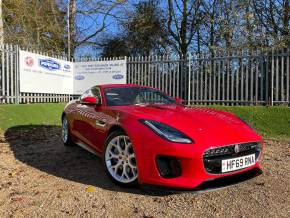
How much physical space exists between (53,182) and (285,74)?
27.2 feet

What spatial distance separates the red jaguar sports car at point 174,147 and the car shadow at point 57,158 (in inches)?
12.2

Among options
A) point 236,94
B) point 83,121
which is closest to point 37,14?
point 236,94

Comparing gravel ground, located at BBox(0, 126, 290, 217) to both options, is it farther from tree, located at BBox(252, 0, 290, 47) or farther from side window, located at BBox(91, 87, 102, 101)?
tree, located at BBox(252, 0, 290, 47)

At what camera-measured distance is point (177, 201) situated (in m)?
3.62

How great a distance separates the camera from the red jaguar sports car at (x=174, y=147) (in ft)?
11.2

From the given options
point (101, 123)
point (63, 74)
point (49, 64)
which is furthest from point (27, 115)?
point (101, 123)

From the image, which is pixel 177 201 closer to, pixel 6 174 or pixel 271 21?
pixel 6 174

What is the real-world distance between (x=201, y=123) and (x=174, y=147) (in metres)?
0.61

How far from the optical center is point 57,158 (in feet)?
19.0

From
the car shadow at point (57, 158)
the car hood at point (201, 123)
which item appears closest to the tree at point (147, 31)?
the car shadow at point (57, 158)

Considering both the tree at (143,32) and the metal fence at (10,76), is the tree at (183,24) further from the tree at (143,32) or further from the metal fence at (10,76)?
the metal fence at (10,76)

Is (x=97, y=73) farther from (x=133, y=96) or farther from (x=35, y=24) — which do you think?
(x=35, y=24)

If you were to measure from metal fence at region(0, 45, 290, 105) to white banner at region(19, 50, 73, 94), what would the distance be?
241 mm

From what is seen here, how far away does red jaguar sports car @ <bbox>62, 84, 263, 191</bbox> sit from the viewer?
11.2 feet
